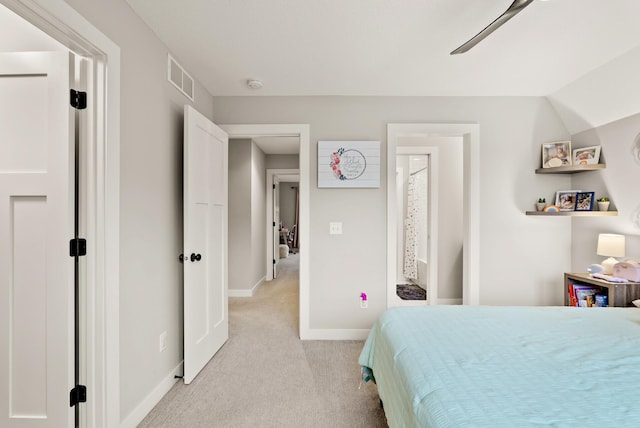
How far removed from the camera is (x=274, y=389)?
203 cm

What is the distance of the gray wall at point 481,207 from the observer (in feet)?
9.33

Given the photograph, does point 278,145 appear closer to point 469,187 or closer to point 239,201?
point 239,201

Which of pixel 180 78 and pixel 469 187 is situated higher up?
pixel 180 78

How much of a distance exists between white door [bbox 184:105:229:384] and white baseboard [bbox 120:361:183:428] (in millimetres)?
113

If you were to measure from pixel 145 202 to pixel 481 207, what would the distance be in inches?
116

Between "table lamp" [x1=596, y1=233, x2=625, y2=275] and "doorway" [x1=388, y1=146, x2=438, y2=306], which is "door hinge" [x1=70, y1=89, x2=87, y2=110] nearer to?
"doorway" [x1=388, y1=146, x2=438, y2=306]

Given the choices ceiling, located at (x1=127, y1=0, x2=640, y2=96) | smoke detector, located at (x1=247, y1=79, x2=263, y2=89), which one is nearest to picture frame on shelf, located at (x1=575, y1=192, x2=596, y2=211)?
ceiling, located at (x1=127, y1=0, x2=640, y2=96)

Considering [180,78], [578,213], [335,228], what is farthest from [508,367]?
[180,78]

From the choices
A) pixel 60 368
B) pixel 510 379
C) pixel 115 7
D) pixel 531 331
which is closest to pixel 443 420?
pixel 510 379

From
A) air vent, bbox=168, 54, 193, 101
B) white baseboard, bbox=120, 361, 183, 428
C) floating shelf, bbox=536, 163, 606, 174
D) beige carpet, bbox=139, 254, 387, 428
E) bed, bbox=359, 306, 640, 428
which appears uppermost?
air vent, bbox=168, 54, 193, 101

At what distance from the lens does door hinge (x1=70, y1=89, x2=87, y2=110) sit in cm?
141

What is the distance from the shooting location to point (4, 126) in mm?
1389

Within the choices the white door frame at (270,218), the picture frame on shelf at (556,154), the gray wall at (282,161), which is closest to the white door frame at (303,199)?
the picture frame on shelf at (556,154)

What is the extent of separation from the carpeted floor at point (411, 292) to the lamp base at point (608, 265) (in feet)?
6.72
